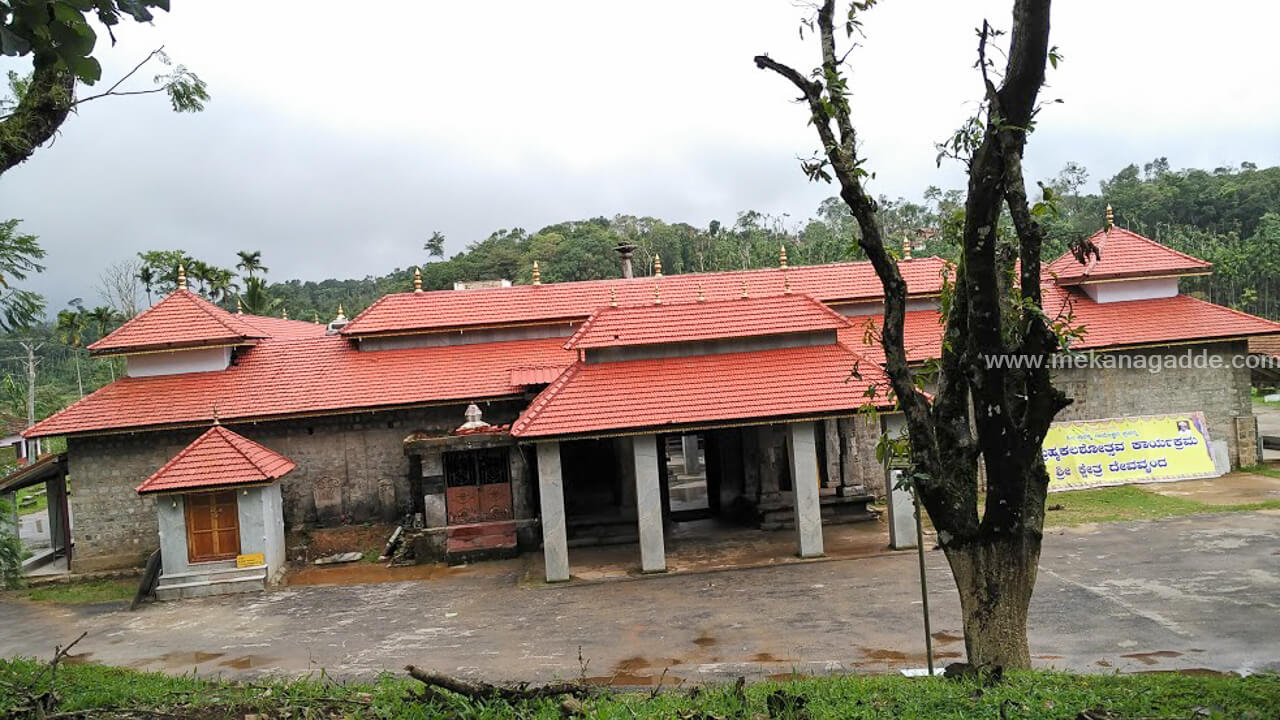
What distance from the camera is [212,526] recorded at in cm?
1450

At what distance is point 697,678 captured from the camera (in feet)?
27.9

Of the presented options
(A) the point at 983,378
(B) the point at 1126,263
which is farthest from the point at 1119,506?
(A) the point at 983,378

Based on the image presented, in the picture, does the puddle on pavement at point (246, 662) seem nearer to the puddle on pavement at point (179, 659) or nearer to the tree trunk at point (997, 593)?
A: the puddle on pavement at point (179, 659)

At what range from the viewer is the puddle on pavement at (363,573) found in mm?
14406

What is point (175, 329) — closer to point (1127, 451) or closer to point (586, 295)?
point (586, 295)

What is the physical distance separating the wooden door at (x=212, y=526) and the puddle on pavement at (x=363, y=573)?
1.20 m

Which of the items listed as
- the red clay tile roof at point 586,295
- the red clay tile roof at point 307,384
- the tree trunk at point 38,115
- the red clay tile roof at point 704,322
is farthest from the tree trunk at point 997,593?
the red clay tile roof at point 586,295

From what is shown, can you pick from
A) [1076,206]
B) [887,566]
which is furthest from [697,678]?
[1076,206]

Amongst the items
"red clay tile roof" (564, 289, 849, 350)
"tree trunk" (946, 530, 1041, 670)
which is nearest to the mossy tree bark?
"tree trunk" (946, 530, 1041, 670)

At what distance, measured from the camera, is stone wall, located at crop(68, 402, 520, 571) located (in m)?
16.4

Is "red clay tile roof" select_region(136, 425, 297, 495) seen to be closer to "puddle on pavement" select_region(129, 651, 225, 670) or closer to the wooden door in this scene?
the wooden door

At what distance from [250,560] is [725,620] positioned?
8560mm

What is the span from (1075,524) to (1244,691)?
30.7ft

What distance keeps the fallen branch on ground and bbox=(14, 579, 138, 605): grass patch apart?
11.0 metres
